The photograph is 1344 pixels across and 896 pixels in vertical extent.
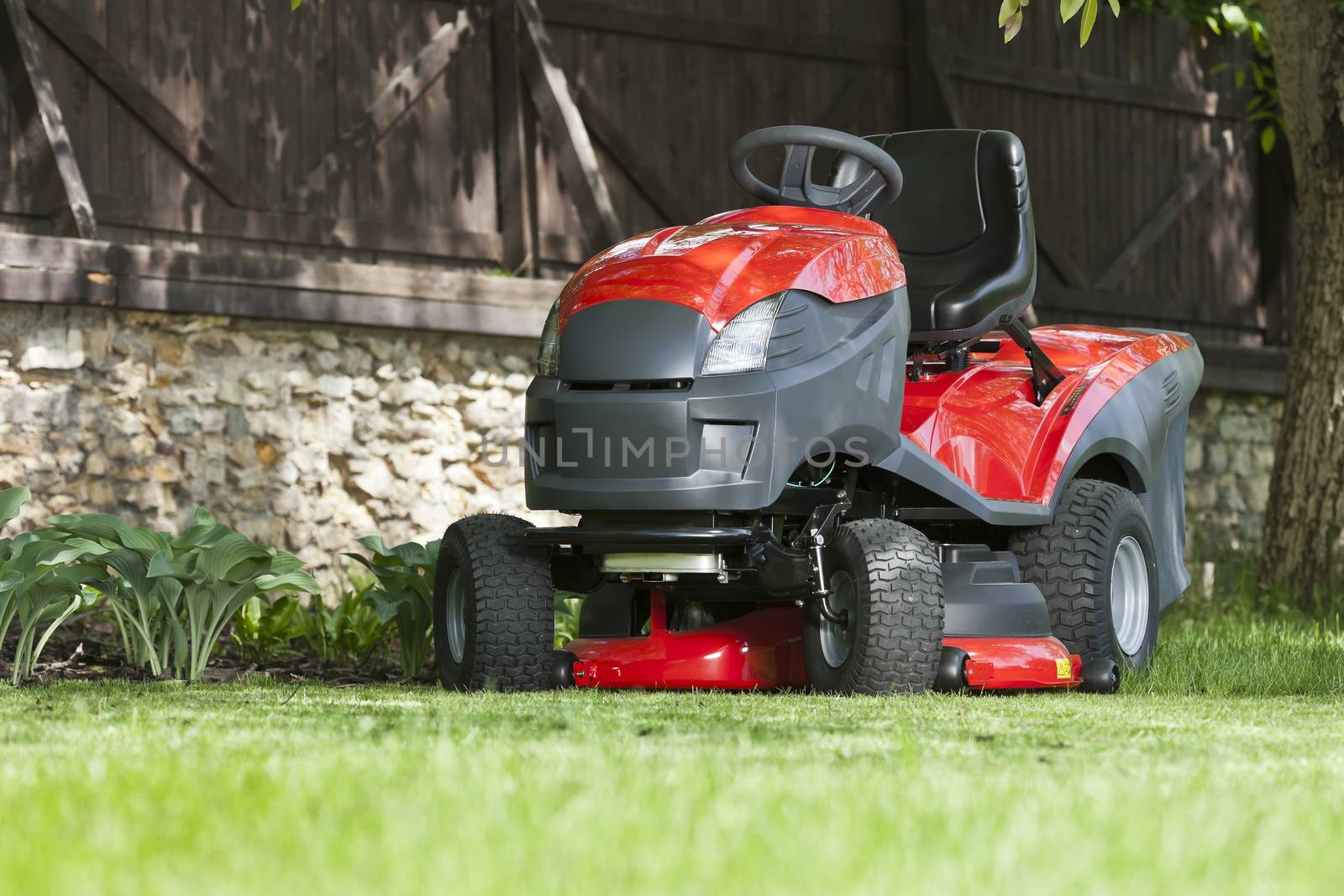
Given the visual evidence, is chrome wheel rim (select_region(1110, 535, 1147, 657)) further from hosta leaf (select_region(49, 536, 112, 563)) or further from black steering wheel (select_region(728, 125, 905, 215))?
hosta leaf (select_region(49, 536, 112, 563))

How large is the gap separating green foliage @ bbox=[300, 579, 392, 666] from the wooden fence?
5.39 ft

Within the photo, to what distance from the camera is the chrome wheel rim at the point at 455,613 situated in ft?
14.3

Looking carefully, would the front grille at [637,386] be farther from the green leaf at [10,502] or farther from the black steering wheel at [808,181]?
the green leaf at [10,502]

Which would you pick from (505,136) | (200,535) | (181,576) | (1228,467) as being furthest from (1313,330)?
(181,576)

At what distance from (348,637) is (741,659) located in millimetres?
1873

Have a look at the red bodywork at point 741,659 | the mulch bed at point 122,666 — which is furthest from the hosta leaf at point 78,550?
the red bodywork at point 741,659

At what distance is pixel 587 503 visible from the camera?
3.83m

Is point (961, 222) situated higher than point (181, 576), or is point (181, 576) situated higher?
point (961, 222)

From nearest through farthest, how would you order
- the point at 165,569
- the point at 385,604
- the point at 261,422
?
1. the point at 165,569
2. the point at 385,604
3. the point at 261,422

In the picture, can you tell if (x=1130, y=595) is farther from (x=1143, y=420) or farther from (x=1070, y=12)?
(x=1070, y=12)

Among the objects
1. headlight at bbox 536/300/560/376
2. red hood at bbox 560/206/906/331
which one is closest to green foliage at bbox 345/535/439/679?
headlight at bbox 536/300/560/376

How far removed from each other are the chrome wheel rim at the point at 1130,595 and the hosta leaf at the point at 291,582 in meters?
2.16

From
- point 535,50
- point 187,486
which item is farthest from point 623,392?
point 535,50

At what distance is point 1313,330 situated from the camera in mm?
7484
